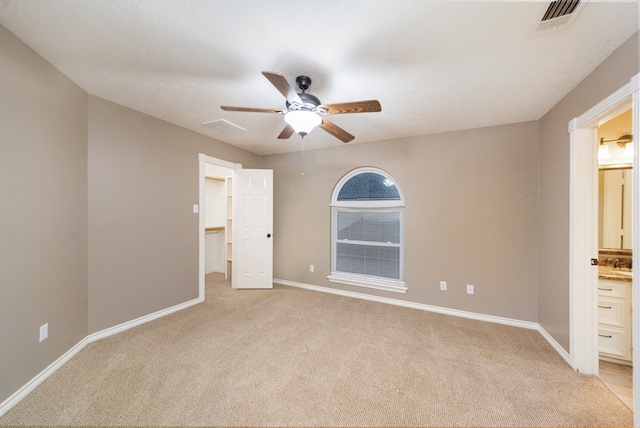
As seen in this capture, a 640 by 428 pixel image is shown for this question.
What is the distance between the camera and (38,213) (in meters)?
1.80

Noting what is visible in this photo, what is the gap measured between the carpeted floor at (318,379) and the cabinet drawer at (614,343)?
0.49 m

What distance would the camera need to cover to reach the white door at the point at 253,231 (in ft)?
13.3

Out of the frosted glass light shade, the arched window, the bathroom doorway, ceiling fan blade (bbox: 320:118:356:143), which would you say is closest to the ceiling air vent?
ceiling fan blade (bbox: 320:118:356:143)

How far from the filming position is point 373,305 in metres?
3.41

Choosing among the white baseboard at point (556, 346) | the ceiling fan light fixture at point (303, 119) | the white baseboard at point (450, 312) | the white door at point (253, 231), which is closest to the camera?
the ceiling fan light fixture at point (303, 119)

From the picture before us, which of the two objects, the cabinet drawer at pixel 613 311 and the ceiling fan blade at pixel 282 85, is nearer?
the ceiling fan blade at pixel 282 85

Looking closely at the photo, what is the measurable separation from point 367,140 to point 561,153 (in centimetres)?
214

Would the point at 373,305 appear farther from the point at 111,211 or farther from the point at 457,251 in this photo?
the point at 111,211

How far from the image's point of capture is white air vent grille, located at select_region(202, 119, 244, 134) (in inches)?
115

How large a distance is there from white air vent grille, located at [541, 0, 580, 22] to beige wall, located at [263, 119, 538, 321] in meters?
1.81

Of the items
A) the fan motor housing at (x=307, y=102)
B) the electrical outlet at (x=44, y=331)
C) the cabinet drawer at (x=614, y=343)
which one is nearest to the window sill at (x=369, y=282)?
the cabinet drawer at (x=614, y=343)

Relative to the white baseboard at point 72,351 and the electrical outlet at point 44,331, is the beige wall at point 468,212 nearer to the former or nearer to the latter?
the white baseboard at point 72,351

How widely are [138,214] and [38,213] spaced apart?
930 mm

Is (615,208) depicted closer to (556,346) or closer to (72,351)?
(556,346)
